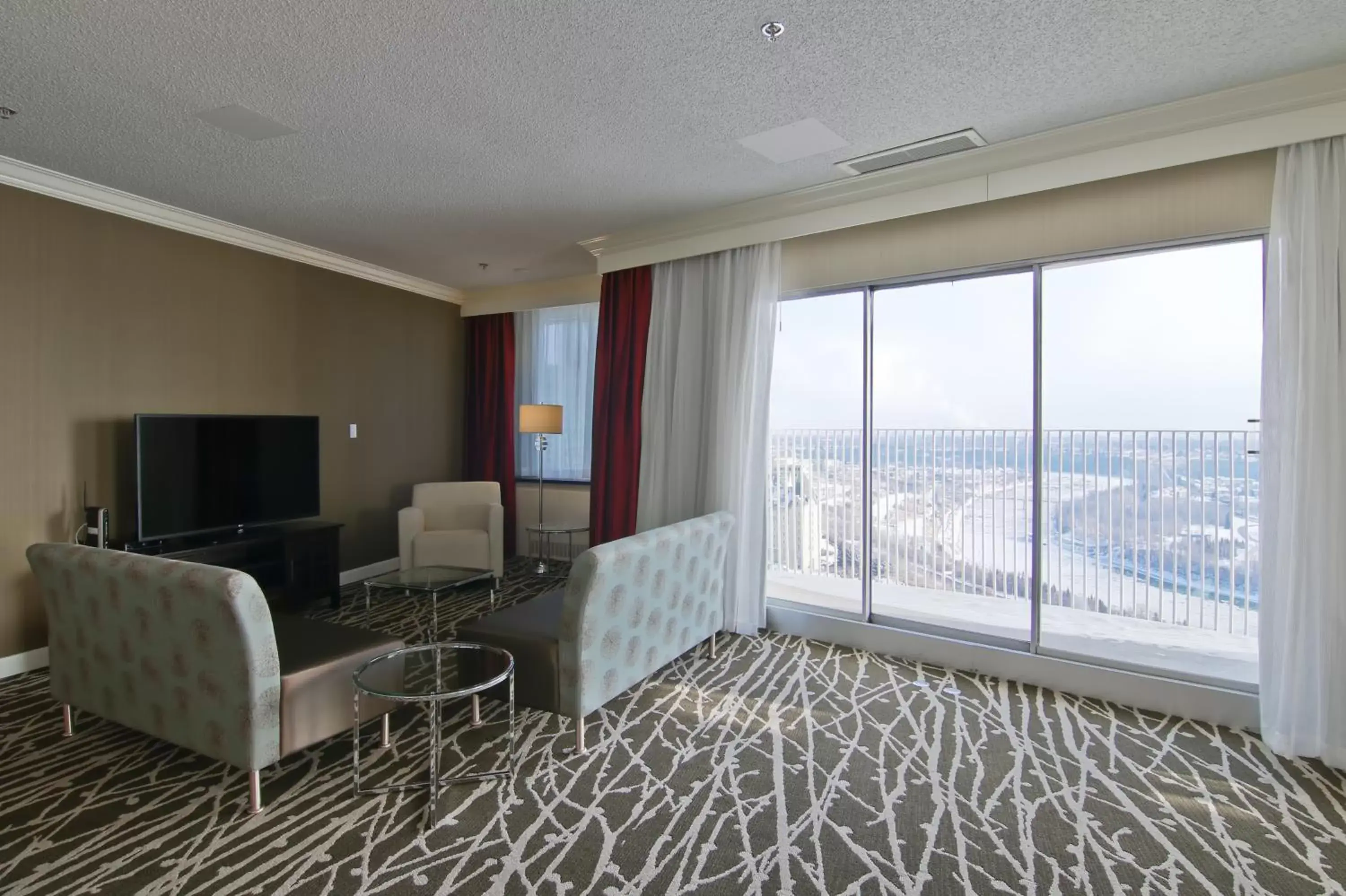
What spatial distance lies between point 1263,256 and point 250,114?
14.7ft

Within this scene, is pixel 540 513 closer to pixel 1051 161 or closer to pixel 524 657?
pixel 524 657

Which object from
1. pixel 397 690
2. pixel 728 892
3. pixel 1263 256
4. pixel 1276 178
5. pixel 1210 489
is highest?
pixel 1276 178

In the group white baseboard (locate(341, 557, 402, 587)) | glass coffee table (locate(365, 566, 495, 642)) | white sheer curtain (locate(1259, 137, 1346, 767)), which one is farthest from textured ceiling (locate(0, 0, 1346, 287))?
white baseboard (locate(341, 557, 402, 587))

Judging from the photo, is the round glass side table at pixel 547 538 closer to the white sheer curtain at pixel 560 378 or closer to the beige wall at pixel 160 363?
the white sheer curtain at pixel 560 378

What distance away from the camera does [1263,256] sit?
288 centimetres

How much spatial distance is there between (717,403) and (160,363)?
3.48 m

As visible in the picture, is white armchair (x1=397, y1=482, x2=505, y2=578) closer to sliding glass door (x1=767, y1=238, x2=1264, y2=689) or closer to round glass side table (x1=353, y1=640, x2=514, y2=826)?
round glass side table (x1=353, y1=640, x2=514, y2=826)

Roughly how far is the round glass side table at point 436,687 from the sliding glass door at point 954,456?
2.34 meters

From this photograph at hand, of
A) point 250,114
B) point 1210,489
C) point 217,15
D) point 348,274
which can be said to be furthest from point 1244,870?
point 348,274

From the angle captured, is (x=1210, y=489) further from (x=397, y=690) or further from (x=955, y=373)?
(x=397, y=690)

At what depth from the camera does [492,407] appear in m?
6.31

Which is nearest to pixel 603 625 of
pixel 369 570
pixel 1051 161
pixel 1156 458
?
pixel 1051 161

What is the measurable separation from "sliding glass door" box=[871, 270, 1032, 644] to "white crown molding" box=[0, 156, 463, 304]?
4.05m


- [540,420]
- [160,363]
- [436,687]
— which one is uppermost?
[160,363]
